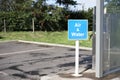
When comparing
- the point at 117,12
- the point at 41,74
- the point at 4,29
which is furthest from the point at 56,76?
the point at 4,29

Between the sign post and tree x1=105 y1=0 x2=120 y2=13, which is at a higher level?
tree x1=105 y1=0 x2=120 y2=13

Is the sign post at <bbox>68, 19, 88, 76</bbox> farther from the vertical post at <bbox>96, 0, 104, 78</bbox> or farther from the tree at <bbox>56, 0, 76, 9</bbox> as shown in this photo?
the tree at <bbox>56, 0, 76, 9</bbox>

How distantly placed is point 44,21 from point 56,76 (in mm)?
17265

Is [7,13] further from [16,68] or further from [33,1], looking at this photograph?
[16,68]

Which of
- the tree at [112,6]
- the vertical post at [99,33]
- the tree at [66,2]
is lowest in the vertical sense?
the vertical post at [99,33]

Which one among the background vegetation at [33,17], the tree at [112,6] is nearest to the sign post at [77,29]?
the tree at [112,6]

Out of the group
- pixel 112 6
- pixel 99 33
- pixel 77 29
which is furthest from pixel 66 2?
pixel 99 33

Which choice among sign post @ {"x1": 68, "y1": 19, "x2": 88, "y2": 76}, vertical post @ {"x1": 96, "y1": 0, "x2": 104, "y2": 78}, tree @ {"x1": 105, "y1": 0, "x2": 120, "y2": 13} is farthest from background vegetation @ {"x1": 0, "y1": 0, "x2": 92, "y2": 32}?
vertical post @ {"x1": 96, "y1": 0, "x2": 104, "y2": 78}

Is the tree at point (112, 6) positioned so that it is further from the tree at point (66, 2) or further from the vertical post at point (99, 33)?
the tree at point (66, 2)

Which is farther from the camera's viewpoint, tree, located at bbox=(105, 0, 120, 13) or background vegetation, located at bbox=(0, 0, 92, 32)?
background vegetation, located at bbox=(0, 0, 92, 32)

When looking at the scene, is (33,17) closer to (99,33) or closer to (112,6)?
(112,6)

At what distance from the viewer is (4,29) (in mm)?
24453

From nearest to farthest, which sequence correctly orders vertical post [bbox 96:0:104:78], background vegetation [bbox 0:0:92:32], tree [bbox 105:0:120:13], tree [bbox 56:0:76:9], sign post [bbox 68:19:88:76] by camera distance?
vertical post [bbox 96:0:104:78] < sign post [bbox 68:19:88:76] < tree [bbox 105:0:120:13] < background vegetation [bbox 0:0:92:32] < tree [bbox 56:0:76:9]

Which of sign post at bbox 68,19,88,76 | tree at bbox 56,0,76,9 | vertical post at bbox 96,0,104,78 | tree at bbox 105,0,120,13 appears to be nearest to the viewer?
vertical post at bbox 96,0,104,78
